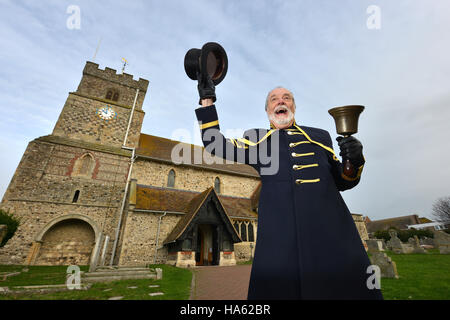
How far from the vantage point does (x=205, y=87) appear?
1.98 metres

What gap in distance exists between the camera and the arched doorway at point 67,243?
1176cm

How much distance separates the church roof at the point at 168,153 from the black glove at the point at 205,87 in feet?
49.0

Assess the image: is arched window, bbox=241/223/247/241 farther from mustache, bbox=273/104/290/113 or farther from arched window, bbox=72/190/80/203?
mustache, bbox=273/104/290/113

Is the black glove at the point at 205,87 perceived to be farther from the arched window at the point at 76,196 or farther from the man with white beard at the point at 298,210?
the arched window at the point at 76,196

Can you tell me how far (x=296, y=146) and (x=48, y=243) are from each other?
15942 millimetres

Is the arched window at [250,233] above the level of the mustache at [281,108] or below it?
below

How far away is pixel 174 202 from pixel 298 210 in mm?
13834

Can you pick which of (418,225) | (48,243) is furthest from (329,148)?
(418,225)

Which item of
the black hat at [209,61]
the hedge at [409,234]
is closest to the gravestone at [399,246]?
the hedge at [409,234]

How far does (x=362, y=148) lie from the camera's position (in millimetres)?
1662

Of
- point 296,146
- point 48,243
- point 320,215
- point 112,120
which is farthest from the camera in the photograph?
point 112,120

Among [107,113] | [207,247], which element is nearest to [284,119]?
[207,247]
